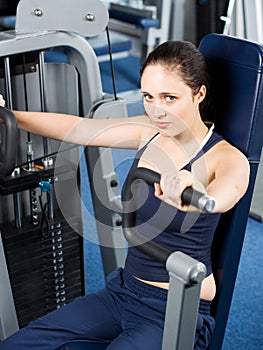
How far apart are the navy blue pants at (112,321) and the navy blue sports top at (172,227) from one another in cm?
7

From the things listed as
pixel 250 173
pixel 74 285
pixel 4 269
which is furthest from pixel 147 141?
pixel 74 285

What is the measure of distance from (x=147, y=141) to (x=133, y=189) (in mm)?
378

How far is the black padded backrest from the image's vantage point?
176 centimetres

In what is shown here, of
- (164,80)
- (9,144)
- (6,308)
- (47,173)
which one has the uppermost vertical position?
(164,80)

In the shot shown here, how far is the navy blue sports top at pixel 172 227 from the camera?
177cm

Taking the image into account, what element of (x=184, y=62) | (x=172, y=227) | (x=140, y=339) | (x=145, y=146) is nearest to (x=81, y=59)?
(x=145, y=146)

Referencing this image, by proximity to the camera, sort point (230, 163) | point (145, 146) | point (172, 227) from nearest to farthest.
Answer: point (230, 163) < point (172, 227) < point (145, 146)

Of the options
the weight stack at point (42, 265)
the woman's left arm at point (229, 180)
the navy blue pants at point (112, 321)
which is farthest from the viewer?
the weight stack at point (42, 265)

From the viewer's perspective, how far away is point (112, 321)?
6.12 ft

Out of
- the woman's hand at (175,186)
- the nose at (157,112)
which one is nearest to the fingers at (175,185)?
the woman's hand at (175,186)

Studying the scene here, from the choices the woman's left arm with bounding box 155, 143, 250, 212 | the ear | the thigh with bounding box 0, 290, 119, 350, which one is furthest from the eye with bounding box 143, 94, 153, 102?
the thigh with bounding box 0, 290, 119, 350

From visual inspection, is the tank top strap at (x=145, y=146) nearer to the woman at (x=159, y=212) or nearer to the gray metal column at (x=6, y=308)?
the woman at (x=159, y=212)

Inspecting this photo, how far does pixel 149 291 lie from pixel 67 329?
260 mm

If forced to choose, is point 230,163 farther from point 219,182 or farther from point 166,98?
point 166,98
